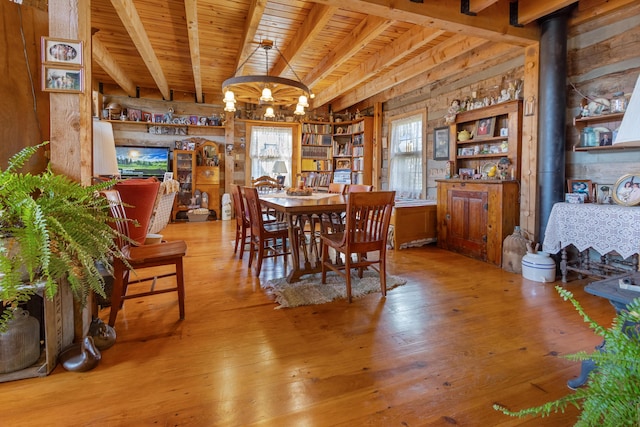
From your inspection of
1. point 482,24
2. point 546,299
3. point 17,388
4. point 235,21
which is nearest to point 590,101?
point 482,24

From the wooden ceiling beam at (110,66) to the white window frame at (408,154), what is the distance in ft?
15.4

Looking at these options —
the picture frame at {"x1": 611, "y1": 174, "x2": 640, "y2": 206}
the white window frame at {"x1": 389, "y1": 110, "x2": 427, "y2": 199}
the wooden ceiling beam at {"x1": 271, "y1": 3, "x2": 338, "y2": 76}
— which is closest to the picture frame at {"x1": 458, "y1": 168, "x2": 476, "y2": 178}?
the white window frame at {"x1": 389, "y1": 110, "x2": 427, "y2": 199}

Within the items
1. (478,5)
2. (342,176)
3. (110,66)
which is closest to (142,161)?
(110,66)

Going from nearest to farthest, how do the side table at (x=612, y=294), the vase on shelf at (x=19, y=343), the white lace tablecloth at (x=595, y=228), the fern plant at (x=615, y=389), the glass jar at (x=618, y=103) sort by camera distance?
the fern plant at (x=615, y=389)
the side table at (x=612, y=294)
the vase on shelf at (x=19, y=343)
the white lace tablecloth at (x=595, y=228)
the glass jar at (x=618, y=103)

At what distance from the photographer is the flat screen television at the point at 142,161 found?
22.6ft

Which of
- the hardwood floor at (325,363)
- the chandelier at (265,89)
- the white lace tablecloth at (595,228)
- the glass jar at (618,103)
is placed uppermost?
the chandelier at (265,89)

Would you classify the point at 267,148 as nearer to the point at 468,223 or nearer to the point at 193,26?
the point at 193,26

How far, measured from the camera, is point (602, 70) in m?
3.21

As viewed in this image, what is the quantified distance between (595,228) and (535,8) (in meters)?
2.02

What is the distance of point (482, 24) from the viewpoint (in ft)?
10.4

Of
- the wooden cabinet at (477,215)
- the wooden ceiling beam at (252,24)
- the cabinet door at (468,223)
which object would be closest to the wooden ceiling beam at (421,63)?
the wooden cabinet at (477,215)

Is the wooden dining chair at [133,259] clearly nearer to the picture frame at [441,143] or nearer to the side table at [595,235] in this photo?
the side table at [595,235]

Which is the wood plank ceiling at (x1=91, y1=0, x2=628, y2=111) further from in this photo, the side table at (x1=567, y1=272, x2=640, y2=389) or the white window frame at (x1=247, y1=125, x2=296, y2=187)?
the side table at (x1=567, y1=272, x2=640, y2=389)

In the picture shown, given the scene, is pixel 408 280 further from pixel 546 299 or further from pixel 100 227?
pixel 100 227
